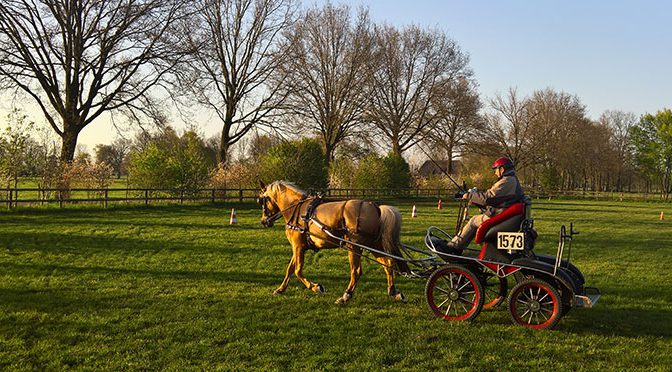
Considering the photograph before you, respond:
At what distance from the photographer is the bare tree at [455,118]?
→ 40250 millimetres

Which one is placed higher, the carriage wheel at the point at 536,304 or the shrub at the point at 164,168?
the shrub at the point at 164,168

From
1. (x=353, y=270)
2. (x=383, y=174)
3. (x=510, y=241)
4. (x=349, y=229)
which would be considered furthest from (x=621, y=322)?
(x=383, y=174)

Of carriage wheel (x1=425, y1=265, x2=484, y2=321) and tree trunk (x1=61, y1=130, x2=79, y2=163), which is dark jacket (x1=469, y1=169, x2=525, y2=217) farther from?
tree trunk (x1=61, y1=130, x2=79, y2=163)

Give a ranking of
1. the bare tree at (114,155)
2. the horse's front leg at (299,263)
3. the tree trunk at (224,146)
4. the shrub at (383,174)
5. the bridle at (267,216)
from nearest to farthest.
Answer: the horse's front leg at (299,263), the bridle at (267,216), the tree trunk at (224,146), the shrub at (383,174), the bare tree at (114,155)

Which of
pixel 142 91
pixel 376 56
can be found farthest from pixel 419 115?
pixel 142 91

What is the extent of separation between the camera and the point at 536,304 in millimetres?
5617

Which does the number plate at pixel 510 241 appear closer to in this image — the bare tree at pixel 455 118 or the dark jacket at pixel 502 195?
the dark jacket at pixel 502 195

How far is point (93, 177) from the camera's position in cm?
2273

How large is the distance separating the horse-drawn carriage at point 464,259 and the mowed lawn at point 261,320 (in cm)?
31

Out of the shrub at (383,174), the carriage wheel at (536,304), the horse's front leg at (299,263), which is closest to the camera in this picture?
the carriage wheel at (536,304)

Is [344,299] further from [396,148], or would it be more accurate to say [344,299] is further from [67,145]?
[396,148]

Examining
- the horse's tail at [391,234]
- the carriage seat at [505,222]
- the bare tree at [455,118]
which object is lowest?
the horse's tail at [391,234]

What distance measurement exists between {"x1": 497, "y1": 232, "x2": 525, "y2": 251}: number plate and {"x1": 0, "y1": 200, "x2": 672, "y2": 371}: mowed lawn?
3.34 ft

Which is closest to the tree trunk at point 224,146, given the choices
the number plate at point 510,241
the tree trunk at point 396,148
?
the tree trunk at point 396,148
